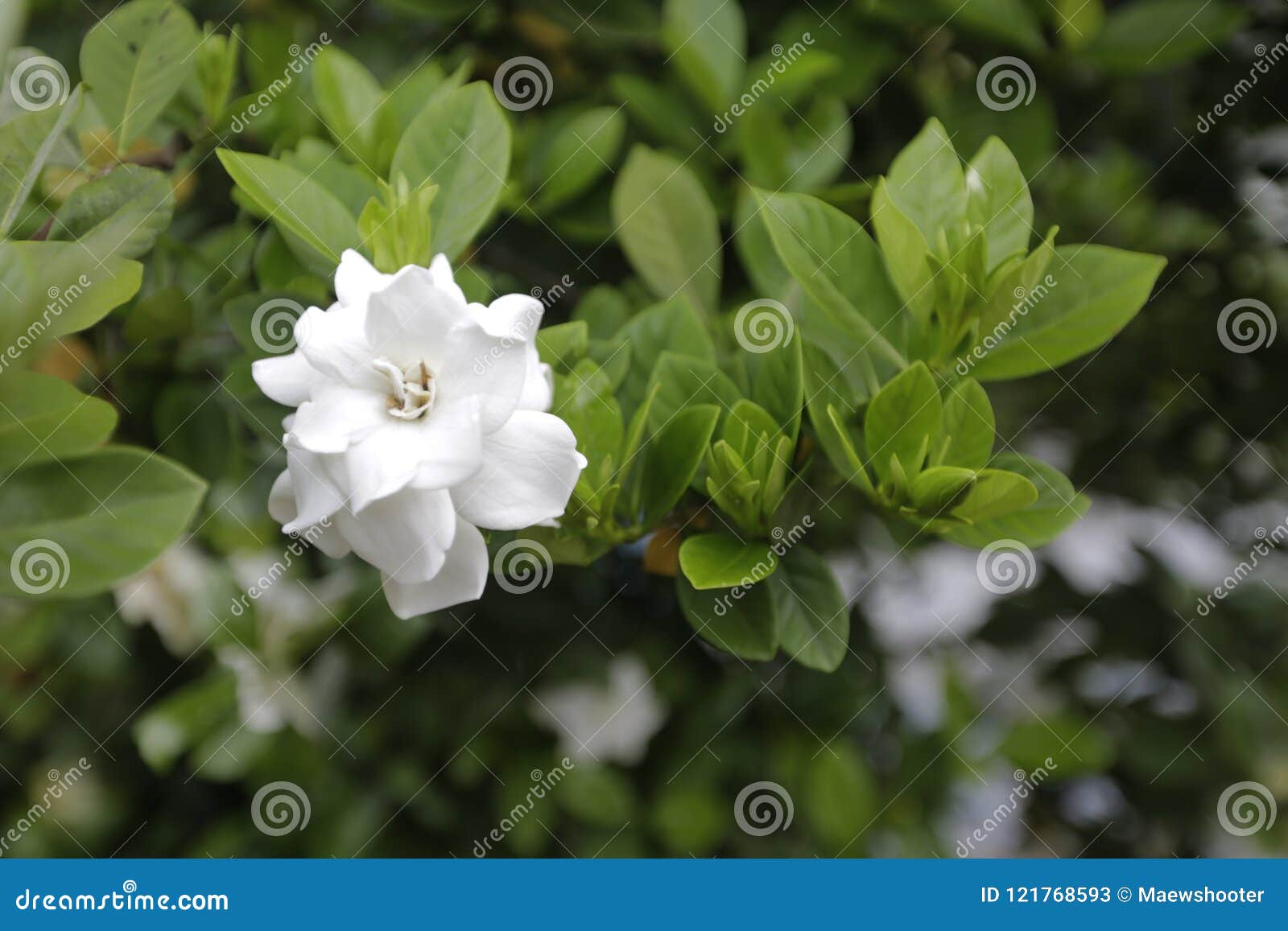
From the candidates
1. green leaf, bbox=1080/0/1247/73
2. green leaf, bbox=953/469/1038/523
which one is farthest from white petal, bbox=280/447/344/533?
green leaf, bbox=1080/0/1247/73

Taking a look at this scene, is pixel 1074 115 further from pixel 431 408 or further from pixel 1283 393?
pixel 431 408

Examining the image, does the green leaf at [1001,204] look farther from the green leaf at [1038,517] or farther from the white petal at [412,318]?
the white petal at [412,318]

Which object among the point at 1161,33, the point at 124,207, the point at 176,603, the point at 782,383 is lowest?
the point at 176,603

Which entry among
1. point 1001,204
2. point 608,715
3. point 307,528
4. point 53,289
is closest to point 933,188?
point 1001,204

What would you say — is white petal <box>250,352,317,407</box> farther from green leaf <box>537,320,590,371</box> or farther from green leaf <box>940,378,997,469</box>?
green leaf <box>940,378,997,469</box>

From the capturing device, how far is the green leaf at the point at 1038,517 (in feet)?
2.38

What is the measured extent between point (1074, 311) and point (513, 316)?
44 cm

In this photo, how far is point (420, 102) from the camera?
3.10 feet

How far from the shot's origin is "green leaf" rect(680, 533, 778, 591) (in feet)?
2.26

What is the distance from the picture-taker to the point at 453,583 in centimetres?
65

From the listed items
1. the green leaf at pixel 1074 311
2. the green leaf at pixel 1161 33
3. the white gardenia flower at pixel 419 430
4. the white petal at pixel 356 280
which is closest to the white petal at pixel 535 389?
the white gardenia flower at pixel 419 430

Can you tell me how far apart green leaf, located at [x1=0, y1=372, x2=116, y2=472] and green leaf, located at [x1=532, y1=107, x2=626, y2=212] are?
53cm

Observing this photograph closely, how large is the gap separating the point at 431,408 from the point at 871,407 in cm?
31

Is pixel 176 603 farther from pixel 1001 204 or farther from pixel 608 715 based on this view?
pixel 1001 204
